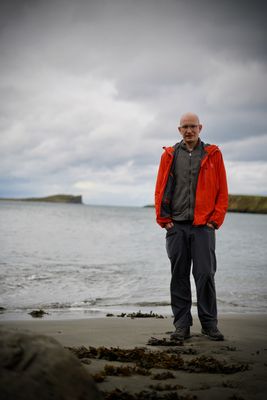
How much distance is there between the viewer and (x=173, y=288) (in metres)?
6.14

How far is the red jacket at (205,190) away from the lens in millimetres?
5906

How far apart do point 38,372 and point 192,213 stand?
3.60m

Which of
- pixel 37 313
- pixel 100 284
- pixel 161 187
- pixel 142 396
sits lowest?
pixel 100 284

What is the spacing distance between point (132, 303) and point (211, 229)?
17.8ft

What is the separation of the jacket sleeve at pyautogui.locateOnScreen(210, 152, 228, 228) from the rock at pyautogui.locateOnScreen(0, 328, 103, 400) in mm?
3414

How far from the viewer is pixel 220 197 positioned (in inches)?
236

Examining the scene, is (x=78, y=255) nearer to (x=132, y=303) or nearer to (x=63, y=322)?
(x=132, y=303)

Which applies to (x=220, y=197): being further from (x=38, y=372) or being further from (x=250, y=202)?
(x=250, y=202)

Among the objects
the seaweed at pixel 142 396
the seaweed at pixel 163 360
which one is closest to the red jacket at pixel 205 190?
the seaweed at pixel 163 360

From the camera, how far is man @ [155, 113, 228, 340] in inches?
232

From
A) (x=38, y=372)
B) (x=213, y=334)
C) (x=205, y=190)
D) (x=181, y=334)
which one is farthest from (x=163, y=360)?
(x=205, y=190)

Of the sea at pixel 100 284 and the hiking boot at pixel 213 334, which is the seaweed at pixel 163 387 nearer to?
the hiking boot at pixel 213 334

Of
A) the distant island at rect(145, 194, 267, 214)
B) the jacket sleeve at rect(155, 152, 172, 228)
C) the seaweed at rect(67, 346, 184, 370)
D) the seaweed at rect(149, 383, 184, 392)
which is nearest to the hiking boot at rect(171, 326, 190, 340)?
the seaweed at rect(67, 346, 184, 370)

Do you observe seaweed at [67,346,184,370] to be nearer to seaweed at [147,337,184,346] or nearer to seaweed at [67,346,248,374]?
seaweed at [67,346,248,374]
